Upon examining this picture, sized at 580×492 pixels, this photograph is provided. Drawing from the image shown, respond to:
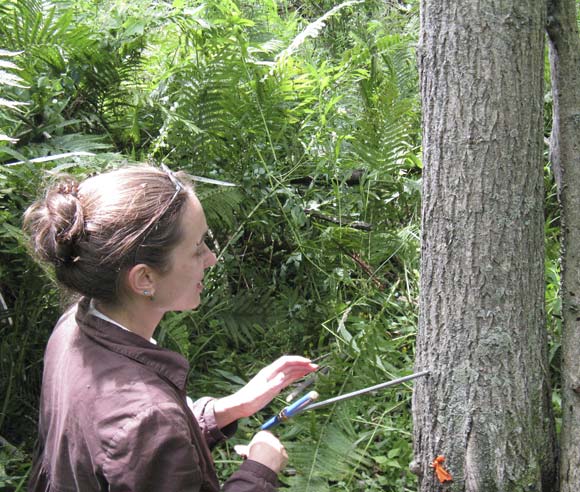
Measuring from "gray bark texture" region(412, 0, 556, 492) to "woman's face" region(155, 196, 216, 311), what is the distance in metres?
0.76

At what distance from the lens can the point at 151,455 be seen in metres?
1.31

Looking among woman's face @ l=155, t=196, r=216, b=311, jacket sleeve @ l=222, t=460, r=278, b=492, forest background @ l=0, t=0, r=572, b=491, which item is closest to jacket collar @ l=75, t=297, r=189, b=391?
woman's face @ l=155, t=196, r=216, b=311

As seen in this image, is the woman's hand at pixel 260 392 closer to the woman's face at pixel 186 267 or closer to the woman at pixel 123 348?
the woman at pixel 123 348

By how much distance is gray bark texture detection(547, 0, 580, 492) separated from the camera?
205cm

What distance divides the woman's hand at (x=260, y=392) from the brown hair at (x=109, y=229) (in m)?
0.56

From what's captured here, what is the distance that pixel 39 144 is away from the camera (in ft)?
9.82

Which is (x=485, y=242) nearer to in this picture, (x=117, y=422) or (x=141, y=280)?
(x=141, y=280)

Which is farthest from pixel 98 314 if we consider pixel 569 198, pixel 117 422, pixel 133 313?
pixel 569 198

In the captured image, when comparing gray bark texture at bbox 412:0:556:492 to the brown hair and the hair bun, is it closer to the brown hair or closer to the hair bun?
A: the brown hair

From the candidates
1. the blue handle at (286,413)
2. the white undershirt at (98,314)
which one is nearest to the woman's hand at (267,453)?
the blue handle at (286,413)

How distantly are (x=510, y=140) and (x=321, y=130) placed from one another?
1.81m

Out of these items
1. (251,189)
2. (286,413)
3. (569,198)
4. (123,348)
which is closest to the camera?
(123,348)

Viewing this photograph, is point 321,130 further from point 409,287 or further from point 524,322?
point 524,322

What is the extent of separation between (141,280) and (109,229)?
0.15 m
